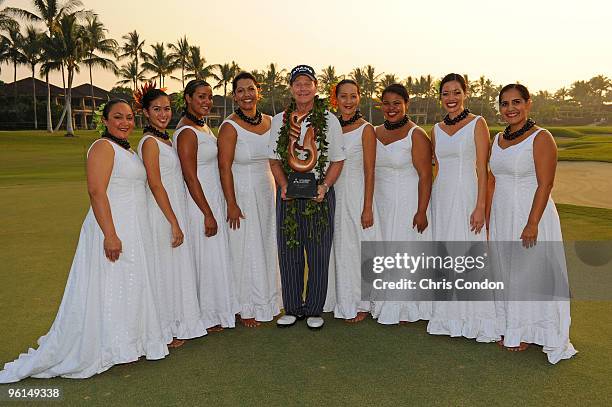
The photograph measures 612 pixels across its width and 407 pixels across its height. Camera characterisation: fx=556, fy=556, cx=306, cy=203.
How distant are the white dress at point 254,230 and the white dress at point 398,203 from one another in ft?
3.82

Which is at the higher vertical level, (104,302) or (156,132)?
(156,132)

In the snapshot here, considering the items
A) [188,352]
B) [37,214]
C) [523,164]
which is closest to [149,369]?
[188,352]

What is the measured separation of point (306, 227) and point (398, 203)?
977 mm

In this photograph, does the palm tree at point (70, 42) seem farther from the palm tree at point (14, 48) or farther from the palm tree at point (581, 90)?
the palm tree at point (581, 90)

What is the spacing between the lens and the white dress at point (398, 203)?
560 centimetres

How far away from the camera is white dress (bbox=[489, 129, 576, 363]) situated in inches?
190

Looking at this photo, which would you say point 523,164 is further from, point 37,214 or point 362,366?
point 37,214

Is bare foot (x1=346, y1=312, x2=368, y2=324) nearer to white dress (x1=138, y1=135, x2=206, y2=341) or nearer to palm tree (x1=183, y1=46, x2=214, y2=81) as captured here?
white dress (x1=138, y1=135, x2=206, y2=341)

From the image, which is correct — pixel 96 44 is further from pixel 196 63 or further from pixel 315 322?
pixel 315 322

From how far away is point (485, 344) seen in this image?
508 centimetres

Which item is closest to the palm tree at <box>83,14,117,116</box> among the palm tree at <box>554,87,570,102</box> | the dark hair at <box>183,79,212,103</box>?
the dark hair at <box>183,79,212,103</box>

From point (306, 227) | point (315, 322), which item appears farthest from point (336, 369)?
point (306, 227)

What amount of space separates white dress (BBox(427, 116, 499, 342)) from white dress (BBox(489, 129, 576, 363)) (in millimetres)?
206

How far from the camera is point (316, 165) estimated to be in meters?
5.48
